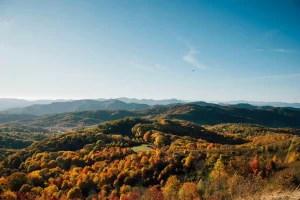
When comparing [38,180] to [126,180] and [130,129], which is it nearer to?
[126,180]

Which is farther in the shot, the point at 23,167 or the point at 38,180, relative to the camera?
the point at 23,167

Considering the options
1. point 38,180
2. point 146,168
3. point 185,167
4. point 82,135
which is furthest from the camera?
point 82,135

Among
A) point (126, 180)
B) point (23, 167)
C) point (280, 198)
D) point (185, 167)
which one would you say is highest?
point (280, 198)

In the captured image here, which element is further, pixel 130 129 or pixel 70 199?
pixel 130 129

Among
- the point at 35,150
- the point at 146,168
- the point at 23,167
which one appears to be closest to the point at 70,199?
the point at 146,168

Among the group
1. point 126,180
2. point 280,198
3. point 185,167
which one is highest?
point 280,198

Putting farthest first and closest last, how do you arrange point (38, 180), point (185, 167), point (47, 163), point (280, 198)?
1. point (47, 163)
2. point (38, 180)
3. point (185, 167)
4. point (280, 198)

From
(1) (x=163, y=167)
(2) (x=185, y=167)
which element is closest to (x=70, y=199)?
(1) (x=163, y=167)

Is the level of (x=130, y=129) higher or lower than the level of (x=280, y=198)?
lower

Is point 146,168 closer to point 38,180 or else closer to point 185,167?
point 185,167
